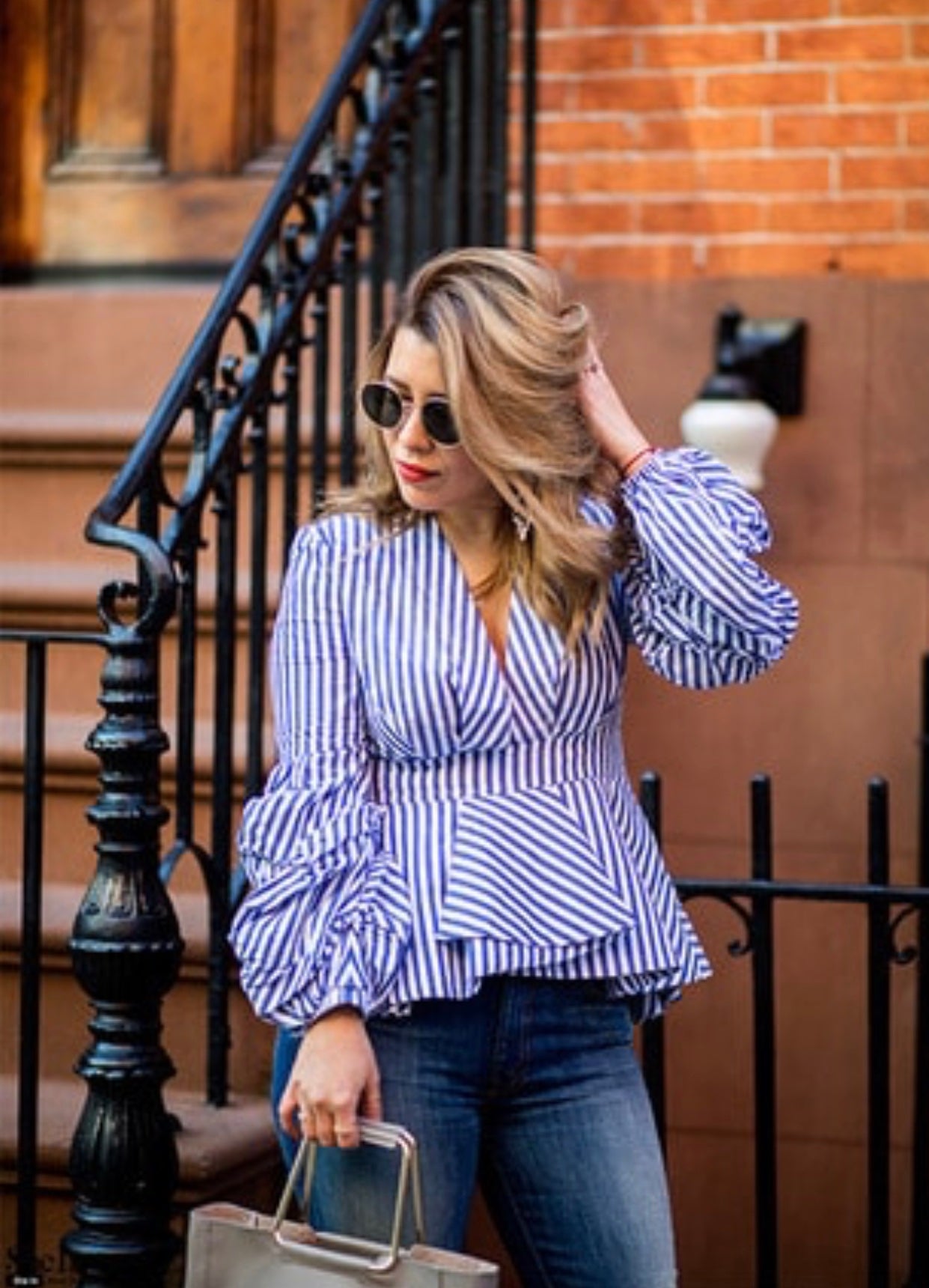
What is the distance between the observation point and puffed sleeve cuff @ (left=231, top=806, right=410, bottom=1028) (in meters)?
3.05

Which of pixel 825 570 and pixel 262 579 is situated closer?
pixel 262 579

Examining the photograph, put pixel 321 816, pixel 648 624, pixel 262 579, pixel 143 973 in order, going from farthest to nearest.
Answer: pixel 262 579
pixel 143 973
pixel 648 624
pixel 321 816

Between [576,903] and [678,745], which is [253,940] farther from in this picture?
[678,745]

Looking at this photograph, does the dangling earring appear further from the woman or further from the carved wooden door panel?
the carved wooden door panel

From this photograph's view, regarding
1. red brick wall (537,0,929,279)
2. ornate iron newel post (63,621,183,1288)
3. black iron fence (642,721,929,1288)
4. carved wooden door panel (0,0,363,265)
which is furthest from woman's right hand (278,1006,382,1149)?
carved wooden door panel (0,0,363,265)

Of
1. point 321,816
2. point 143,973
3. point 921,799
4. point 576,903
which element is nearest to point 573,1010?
point 576,903

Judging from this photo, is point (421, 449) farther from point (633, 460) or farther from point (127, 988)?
point (127, 988)

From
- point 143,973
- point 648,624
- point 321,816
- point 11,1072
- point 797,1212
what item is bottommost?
point 797,1212

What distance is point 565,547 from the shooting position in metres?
3.17

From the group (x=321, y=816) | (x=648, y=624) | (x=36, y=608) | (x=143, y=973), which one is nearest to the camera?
(x=321, y=816)

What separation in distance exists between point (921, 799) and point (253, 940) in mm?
2928

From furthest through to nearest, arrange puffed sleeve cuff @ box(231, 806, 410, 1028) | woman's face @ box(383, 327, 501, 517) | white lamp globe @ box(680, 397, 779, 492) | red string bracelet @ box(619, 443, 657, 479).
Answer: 1. white lamp globe @ box(680, 397, 779, 492)
2. red string bracelet @ box(619, 443, 657, 479)
3. woman's face @ box(383, 327, 501, 517)
4. puffed sleeve cuff @ box(231, 806, 410, 1028)

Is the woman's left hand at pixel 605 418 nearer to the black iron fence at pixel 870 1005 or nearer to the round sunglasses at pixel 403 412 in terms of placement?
the round sunglasses at pixel 403 412

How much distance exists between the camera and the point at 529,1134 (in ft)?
10.4
